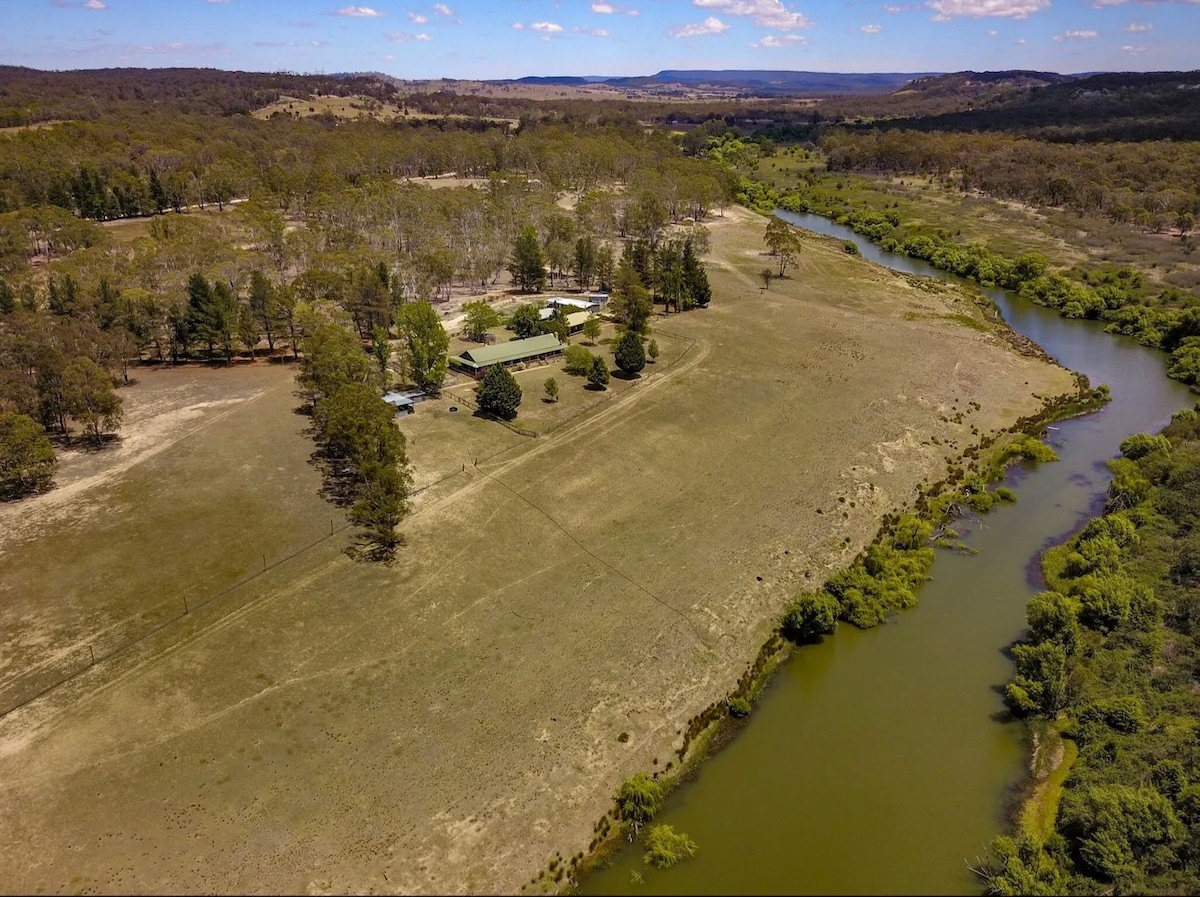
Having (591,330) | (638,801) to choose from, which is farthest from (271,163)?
(638,801)

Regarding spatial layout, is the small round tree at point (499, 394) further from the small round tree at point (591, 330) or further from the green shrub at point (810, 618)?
the green shrub at point (810, 618)

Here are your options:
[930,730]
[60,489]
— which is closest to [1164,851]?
[930,730]

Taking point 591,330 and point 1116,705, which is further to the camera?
point 591,330

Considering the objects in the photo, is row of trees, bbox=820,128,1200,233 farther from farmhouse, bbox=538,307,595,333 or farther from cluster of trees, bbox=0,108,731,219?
farmhouse, bbox=538,307,595,333

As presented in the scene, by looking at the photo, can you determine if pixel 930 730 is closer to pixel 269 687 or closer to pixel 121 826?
A: pixel 269 687

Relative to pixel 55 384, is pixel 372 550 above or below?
below

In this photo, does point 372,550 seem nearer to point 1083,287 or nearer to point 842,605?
point 842,605
